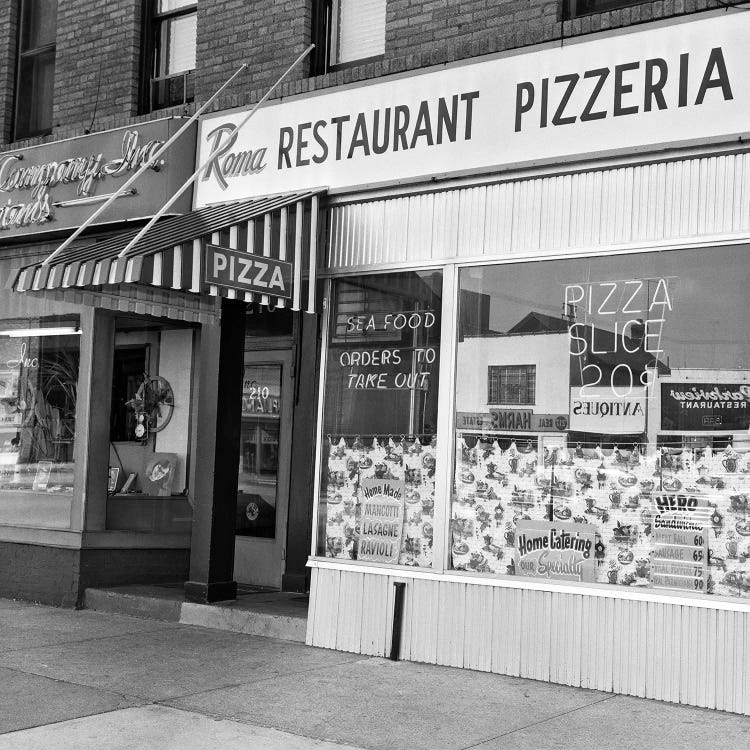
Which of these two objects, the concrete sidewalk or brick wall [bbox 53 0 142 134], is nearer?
the concrete sidewalk

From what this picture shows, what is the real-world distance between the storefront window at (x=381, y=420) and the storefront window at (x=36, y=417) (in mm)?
3022

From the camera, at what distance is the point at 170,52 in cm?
1038

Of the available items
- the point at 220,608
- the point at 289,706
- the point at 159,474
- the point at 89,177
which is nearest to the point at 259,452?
the point at 159,474

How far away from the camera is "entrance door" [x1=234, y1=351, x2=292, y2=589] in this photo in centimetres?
984

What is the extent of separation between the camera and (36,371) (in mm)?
10422

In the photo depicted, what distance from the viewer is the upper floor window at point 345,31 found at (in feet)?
29.1

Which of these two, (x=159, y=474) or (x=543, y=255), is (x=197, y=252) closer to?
(x=543, y=255)

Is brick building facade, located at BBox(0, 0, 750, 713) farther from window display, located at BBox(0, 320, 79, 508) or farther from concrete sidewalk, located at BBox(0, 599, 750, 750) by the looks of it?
concrete sidewalk, located at BBox(0, 599, 750, 750)

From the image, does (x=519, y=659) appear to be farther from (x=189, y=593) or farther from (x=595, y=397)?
(x=189, y=593)

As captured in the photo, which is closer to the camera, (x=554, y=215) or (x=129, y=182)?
(x=554, y=215)

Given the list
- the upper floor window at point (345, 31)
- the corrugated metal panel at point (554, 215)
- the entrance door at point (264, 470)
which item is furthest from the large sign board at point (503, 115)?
the entrance door at point (264, 470)

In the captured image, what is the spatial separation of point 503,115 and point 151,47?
4.62 m

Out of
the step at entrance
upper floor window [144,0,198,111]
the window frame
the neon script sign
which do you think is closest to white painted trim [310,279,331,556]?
the step at entrance

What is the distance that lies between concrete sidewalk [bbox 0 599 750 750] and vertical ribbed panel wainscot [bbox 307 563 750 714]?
0.36 feet
